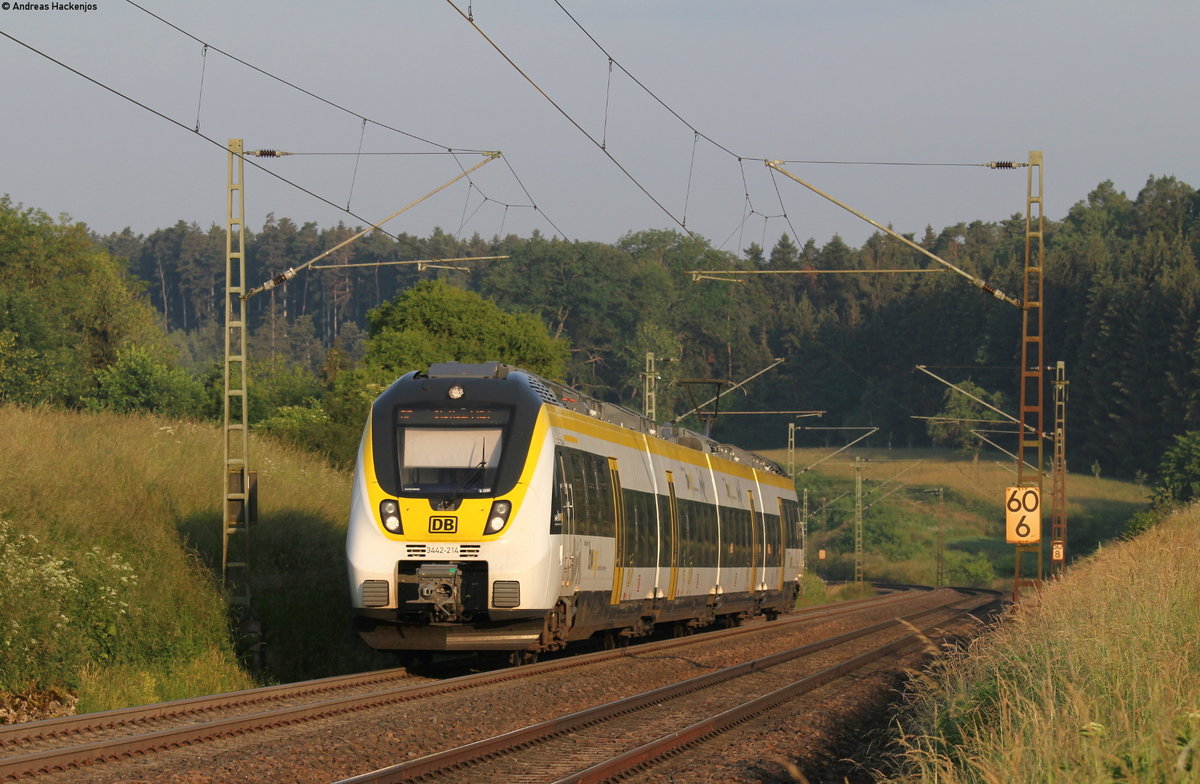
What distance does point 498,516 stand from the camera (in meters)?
17.5

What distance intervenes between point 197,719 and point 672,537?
40.9 ft

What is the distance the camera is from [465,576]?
57.4 ft

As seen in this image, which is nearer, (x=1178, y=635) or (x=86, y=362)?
(x=1178, y=635)

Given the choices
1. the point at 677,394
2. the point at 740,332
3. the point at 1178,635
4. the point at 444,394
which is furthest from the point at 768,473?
the point at 740,332

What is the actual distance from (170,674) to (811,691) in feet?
25.7

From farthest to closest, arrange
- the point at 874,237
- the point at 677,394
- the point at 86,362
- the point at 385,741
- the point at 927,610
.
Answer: the point at 874,237 → the point at 677,394 → the point at 86,362 → the point at 927,610 → the point at 385,741

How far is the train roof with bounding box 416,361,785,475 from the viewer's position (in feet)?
62.6

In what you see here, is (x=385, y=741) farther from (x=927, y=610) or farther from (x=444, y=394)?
(x=927, y=610)

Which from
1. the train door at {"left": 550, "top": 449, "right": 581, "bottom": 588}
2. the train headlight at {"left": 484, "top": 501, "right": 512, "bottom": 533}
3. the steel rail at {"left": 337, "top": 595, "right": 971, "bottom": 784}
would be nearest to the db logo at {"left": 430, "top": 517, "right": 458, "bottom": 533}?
the train headlight at {"left": 484, "top": 501, "right": 512, "bottom": 533}

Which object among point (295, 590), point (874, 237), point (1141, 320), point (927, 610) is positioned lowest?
point (927, 610)

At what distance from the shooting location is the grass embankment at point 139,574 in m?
16.2

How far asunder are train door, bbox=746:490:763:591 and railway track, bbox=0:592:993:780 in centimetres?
1451

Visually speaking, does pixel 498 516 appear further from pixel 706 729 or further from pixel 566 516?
pixel 706 729

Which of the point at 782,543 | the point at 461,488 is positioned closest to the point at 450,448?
the point at 461,488
